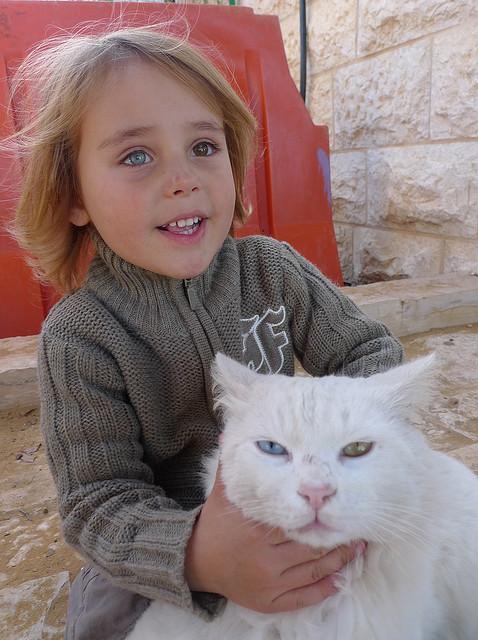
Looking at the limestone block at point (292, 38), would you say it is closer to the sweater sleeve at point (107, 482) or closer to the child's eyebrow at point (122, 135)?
the child's eyebrow at point (122, 135)

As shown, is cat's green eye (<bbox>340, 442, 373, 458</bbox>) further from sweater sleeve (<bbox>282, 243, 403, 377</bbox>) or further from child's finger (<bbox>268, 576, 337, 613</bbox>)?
sweater sleeve (<bbox>282, 243, 403, 377</bbox>)

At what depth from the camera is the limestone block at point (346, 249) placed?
12.2 ft

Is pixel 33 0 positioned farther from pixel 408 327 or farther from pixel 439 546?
pixel 439 546

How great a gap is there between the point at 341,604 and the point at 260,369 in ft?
1.89

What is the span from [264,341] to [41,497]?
3.09ft

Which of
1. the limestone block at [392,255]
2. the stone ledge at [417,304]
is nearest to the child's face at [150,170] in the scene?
the stone ledge at [417,304]

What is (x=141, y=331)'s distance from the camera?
3.51ft

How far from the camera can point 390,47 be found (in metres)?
2.95

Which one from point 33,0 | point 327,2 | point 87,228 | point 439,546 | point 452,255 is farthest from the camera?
point 327,2

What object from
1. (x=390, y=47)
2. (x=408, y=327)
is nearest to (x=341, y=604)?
(x=408, y=327)

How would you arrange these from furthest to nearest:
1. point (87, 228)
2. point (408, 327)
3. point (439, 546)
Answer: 1. point (408, 327)
2. point (87, 228)
3. point (439, 546)

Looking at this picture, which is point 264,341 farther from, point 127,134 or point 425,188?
point 425,188

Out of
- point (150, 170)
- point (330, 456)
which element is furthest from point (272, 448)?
point (150, 170)

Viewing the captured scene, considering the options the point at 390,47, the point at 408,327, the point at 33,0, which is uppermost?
the point at 33,0
